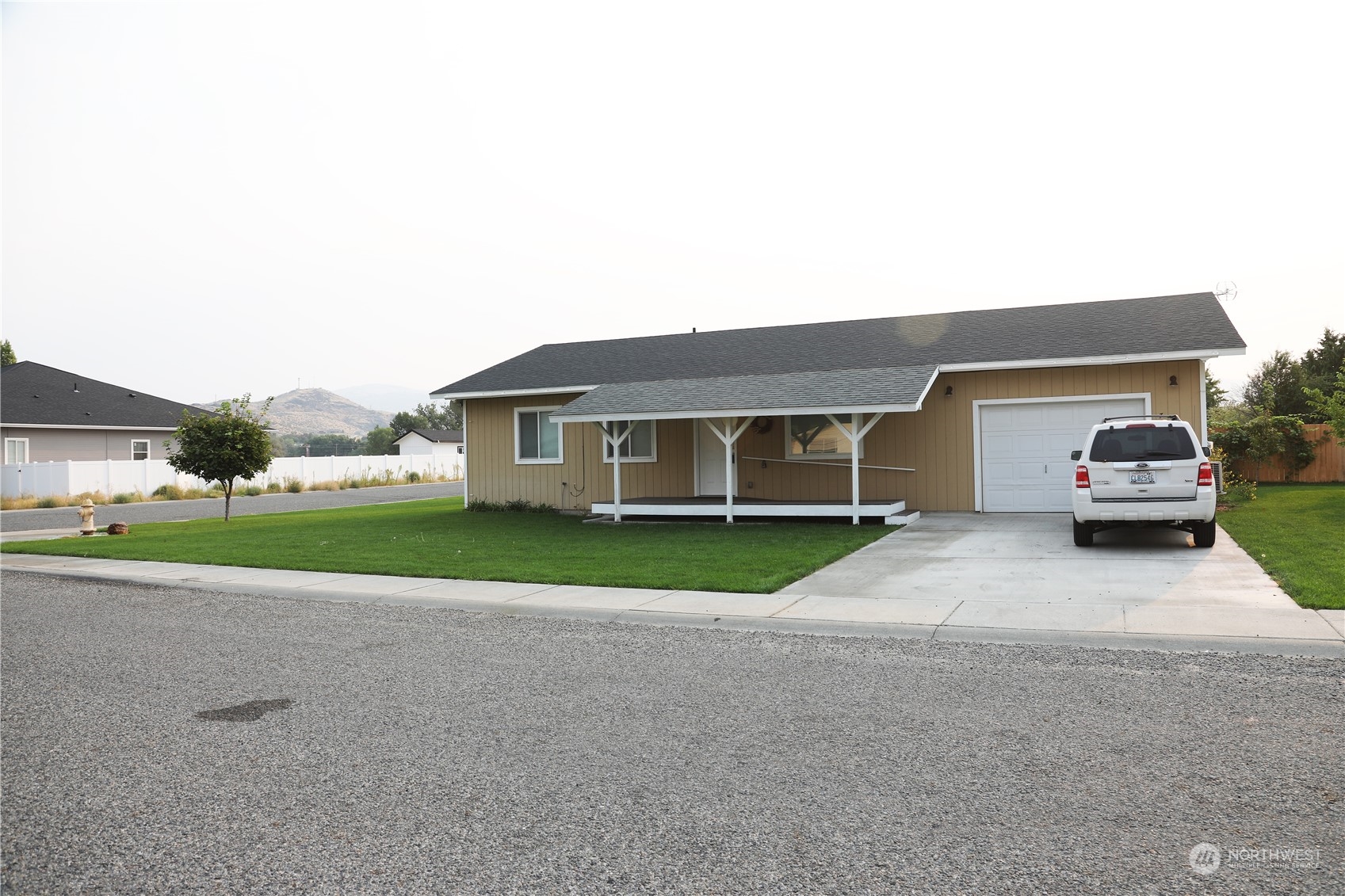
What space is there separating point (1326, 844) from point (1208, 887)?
2.22 feet

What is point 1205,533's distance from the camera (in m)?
11.3

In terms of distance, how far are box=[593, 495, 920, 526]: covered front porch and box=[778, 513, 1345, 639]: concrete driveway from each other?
6.04 feet

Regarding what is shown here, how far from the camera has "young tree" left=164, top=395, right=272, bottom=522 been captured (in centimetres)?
2109

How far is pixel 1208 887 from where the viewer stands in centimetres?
302

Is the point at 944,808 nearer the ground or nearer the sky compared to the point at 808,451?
nearer the ground

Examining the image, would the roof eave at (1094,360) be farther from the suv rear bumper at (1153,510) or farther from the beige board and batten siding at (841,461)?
the suv rear bumper at (1153,510)

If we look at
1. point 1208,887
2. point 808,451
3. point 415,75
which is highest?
point 415,75

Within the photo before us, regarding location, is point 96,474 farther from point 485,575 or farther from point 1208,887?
point 1208,887

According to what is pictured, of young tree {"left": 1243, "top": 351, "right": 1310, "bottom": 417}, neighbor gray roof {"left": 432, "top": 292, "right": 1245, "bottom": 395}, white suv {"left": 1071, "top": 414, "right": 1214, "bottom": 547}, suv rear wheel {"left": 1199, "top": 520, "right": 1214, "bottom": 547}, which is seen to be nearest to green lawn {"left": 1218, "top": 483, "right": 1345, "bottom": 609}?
suv rear wheel {"left": 1199, "top": 520, "right": 1214, "bottom": 547}

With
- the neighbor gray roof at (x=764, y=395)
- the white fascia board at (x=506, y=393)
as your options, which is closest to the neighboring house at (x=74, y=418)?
the white fascia board at (x=506, y=393)

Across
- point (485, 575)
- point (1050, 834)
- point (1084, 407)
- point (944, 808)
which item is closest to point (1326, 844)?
point (1050, 834)

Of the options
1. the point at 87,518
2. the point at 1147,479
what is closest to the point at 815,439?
the point at 1147,479

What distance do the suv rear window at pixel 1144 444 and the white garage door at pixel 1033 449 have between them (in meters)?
4.83

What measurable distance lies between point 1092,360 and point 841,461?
16.4ft
